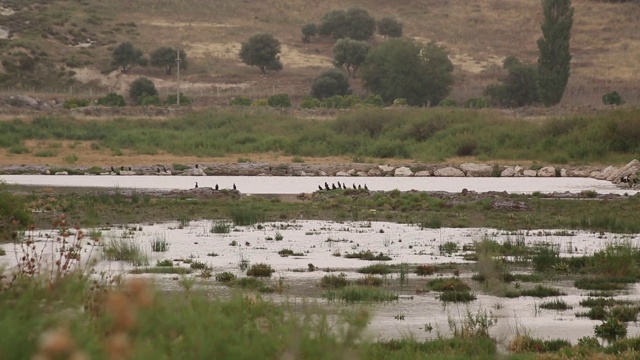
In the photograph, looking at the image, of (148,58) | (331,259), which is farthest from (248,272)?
(148,58)

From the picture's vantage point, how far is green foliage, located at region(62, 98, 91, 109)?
260 ft

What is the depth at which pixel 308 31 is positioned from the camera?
122 metres

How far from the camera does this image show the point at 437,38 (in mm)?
123875

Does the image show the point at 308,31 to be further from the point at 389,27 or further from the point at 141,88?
the point at 141,88

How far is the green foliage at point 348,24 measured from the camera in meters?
118

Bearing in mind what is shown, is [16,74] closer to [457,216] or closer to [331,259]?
[457,216]

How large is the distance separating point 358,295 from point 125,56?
88414 millimetres

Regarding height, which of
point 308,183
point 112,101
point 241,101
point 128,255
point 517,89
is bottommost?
point 128,255

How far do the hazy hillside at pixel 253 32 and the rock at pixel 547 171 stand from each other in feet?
129

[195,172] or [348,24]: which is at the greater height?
[348,24]

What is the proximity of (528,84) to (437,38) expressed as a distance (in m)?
36.8

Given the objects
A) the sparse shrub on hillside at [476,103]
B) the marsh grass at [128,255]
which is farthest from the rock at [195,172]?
the sparse shrub on hillside at [476,103]

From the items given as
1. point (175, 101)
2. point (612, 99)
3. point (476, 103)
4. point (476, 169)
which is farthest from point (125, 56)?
point (476, 169)

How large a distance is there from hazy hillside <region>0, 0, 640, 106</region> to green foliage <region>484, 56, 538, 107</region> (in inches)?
154
